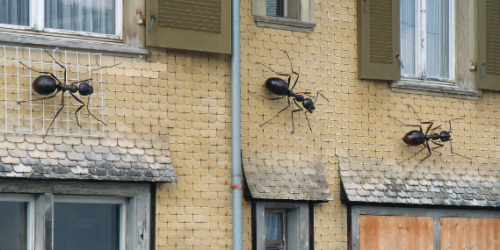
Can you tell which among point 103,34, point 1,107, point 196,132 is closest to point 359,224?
point 196,132

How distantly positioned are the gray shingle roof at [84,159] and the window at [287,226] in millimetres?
1733

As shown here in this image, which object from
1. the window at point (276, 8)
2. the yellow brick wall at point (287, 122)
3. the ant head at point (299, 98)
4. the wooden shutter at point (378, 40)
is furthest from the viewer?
the wooden shutter at point (378, 40)

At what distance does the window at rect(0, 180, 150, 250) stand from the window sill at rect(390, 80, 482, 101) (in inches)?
159

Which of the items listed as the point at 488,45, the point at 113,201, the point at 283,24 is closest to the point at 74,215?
the point at 113,201

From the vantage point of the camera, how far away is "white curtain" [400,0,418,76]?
512 inches

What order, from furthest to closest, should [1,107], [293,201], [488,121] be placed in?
[488,121], [293,201], [1,107]

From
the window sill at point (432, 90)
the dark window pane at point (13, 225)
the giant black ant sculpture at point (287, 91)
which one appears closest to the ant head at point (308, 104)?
the giant black ant sculpture at point (287, 91)

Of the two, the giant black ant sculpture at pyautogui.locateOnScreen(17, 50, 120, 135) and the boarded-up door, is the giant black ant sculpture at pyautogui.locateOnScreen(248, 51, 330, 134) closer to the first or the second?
the boarded-up door

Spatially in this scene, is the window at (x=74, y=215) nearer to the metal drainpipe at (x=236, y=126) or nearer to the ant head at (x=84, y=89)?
the ant head at (x=84, y=89)

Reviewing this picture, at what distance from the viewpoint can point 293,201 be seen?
37.6 ft

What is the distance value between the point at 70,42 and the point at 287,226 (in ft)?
11.8

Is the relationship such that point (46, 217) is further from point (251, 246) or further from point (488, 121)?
point (488, 121)

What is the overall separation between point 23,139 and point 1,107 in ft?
1.30

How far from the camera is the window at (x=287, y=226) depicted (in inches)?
454
